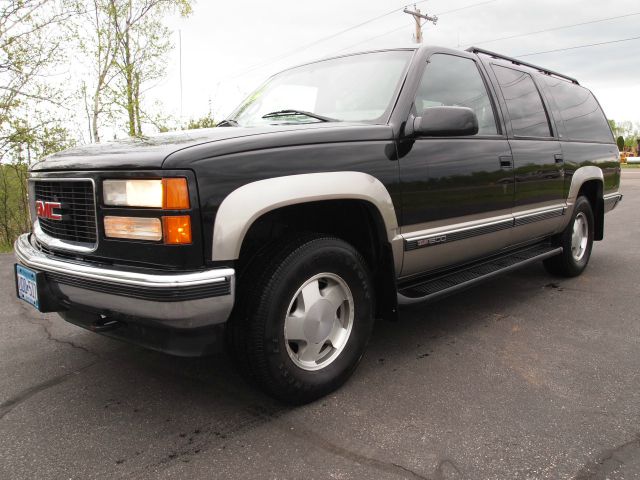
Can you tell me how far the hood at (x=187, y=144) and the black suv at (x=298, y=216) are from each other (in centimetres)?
1

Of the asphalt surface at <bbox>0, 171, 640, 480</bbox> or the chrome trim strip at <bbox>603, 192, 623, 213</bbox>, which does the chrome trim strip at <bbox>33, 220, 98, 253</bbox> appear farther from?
the chrome trim strip at <bbox>603, 192, 623, 213</bbox>

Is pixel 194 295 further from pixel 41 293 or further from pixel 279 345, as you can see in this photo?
pixel 41 293

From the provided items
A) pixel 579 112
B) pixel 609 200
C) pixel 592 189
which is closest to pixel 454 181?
pixel 579 112

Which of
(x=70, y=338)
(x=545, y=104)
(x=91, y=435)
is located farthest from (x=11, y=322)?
(x=545, y=104)

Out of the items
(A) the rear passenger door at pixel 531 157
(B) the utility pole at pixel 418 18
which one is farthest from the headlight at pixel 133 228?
(B) the utility pole at pixel 418 18

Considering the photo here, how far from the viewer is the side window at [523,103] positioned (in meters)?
3.79

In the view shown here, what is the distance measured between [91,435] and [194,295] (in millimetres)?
824

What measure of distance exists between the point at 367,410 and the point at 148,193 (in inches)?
54.4

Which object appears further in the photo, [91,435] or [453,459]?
[91,435]

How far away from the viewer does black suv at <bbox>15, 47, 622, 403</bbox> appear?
6.48 feet

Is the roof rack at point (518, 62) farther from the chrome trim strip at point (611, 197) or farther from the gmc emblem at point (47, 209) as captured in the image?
the gmc emblem at point (47, 209)

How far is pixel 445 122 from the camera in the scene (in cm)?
264

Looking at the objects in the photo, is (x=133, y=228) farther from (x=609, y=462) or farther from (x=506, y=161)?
(x=506, y=161)

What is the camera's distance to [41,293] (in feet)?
7.57
